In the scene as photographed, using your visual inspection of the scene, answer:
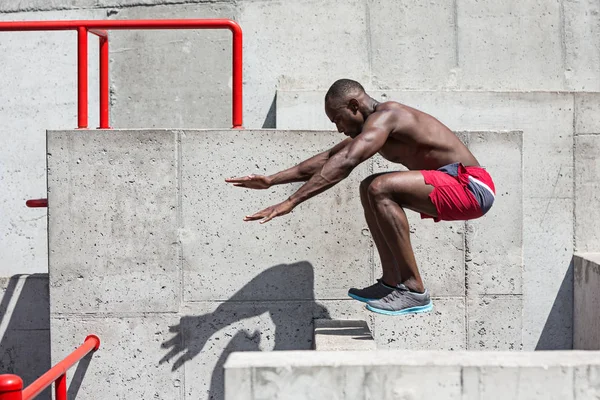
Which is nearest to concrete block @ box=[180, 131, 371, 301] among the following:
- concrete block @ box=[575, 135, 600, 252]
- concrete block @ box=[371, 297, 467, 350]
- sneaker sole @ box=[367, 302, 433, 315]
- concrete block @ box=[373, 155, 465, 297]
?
concrete block @ box=[373, 155, 465, 297]

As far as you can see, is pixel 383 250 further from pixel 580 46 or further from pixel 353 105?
pixel 580 46

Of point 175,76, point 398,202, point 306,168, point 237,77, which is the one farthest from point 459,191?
point 175,76

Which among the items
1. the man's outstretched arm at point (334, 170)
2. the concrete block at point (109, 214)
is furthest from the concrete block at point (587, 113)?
the concrete block at point (109, 214)

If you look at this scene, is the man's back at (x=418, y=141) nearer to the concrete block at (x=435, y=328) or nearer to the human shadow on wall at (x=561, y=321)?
the concrete block at (x=435, y=328)

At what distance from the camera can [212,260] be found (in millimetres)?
5457

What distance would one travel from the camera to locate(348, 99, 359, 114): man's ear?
4597mm

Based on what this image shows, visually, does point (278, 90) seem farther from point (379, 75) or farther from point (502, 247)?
point (502, 247)

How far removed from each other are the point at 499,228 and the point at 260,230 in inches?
65.4

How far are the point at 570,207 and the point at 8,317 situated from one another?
4.63 metres

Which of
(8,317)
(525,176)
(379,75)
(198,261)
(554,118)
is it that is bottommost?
(8,317)

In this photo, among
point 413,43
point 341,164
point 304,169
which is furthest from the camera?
point 413,43

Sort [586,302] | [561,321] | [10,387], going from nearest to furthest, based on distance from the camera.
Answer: [10,387] → [586,302] → [561,321]

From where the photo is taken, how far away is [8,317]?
623 cm

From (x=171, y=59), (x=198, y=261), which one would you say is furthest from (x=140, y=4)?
(x=198, y=261)
